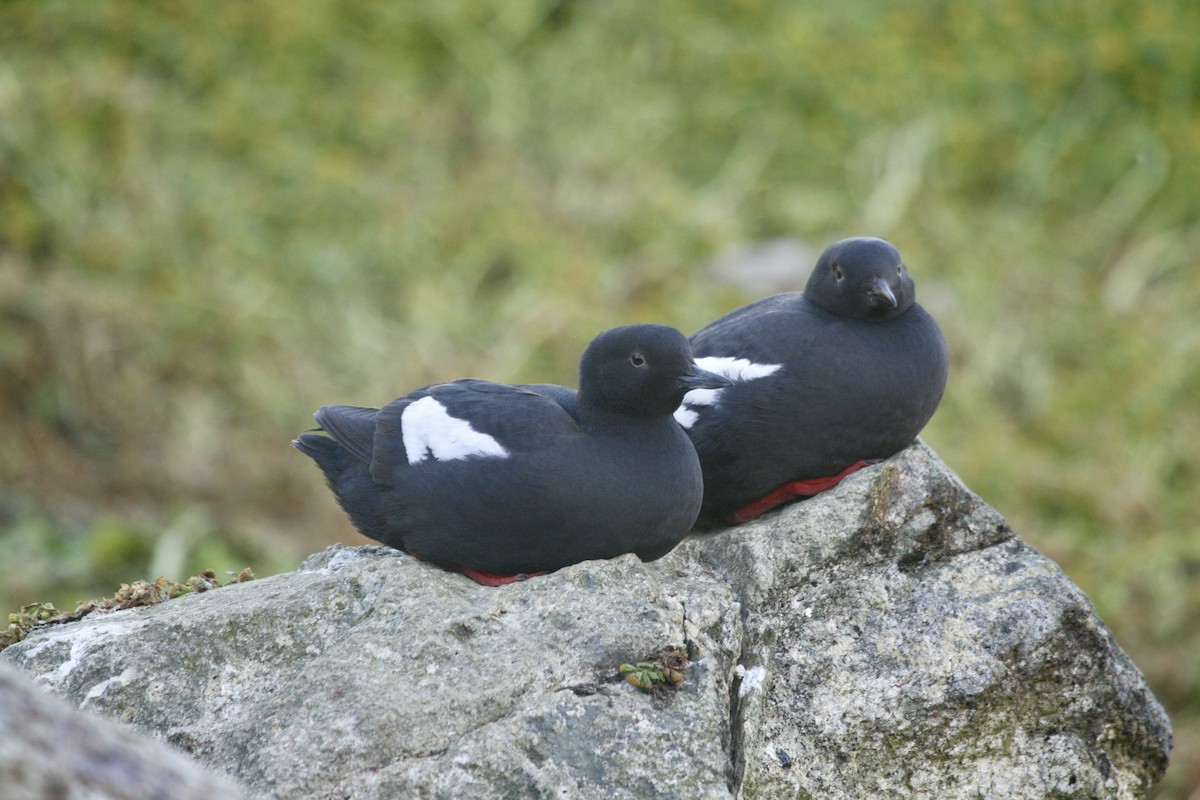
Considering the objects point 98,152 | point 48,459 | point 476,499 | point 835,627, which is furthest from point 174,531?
point 835,627

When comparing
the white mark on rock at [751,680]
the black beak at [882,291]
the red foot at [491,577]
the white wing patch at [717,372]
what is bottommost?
the white mark on rock at [751,680]

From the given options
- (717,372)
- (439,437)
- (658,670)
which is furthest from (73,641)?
(717,372)

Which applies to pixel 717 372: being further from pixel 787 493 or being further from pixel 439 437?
pixel 439 437

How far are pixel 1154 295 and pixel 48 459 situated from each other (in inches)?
346

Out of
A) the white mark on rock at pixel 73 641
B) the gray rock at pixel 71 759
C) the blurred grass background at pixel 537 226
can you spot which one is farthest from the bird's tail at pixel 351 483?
the blurred grass background at pixel 537 226

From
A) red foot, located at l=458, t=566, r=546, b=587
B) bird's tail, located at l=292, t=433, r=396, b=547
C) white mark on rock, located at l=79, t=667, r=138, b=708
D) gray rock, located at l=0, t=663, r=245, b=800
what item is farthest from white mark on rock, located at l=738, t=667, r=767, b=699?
gray rock, located at l=0, t=663, r=245, b=800

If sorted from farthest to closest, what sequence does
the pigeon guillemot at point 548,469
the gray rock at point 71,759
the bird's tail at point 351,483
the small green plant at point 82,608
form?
the bird's tail at point 351,483 → the small green plant at point 82,608 → the pigeon guillemot at point 548,469 → the gray rock at point 71,759

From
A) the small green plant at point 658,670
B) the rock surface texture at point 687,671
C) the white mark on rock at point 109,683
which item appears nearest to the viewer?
the rock surface texture at point 687,671

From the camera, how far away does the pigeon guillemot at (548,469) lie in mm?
4516

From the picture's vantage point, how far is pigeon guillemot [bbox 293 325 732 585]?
452 cm

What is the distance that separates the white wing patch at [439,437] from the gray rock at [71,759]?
82.8 inches

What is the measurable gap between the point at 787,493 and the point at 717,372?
0.56m

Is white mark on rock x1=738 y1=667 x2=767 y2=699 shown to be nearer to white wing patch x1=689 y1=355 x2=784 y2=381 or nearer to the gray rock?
white wing patch x1=689 y1=355 x2=784 y2=381

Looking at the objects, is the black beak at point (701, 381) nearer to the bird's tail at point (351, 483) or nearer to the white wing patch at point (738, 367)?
the white wing patch at point (738, 367)
